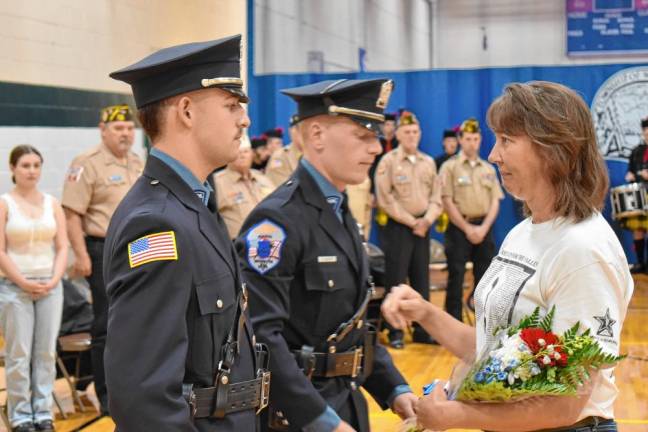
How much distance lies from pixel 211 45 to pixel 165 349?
681 millimetres

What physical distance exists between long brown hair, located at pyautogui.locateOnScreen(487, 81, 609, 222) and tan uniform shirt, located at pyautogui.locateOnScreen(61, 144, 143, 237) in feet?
14.5

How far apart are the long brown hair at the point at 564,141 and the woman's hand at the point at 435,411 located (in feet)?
1.60

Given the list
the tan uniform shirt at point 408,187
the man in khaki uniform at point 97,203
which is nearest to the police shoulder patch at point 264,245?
the man in khaki uniform at point 97,203

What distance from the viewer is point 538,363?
6.59ft

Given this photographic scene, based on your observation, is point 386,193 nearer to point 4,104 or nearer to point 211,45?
point 4,104

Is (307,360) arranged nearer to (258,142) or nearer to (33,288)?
(33,288)

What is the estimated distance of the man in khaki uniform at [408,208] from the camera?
28.1 feet

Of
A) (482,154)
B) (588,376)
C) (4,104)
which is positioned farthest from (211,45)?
(482,154)

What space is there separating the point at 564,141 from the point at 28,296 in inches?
169

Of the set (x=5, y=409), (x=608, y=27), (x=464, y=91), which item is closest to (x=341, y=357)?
(x=5, y=409)

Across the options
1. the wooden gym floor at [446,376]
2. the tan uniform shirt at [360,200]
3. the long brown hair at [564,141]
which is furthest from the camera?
the tan uniform shirt at [360,200]

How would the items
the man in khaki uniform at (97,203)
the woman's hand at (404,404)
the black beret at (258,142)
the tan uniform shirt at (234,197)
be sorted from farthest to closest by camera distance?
the black beret at (258,142), the tan uniform shirt at (234,197), the man in khaki uniform at (97,203), the woman's hand at (404,404)

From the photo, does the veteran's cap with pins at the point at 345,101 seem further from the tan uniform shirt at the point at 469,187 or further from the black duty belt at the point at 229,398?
the tan uniform shirt at the point at 469,187

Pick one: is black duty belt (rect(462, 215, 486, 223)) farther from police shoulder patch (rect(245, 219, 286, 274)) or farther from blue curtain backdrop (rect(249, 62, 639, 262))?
police shoulder patch (rect(245, 219, 286, 274))
